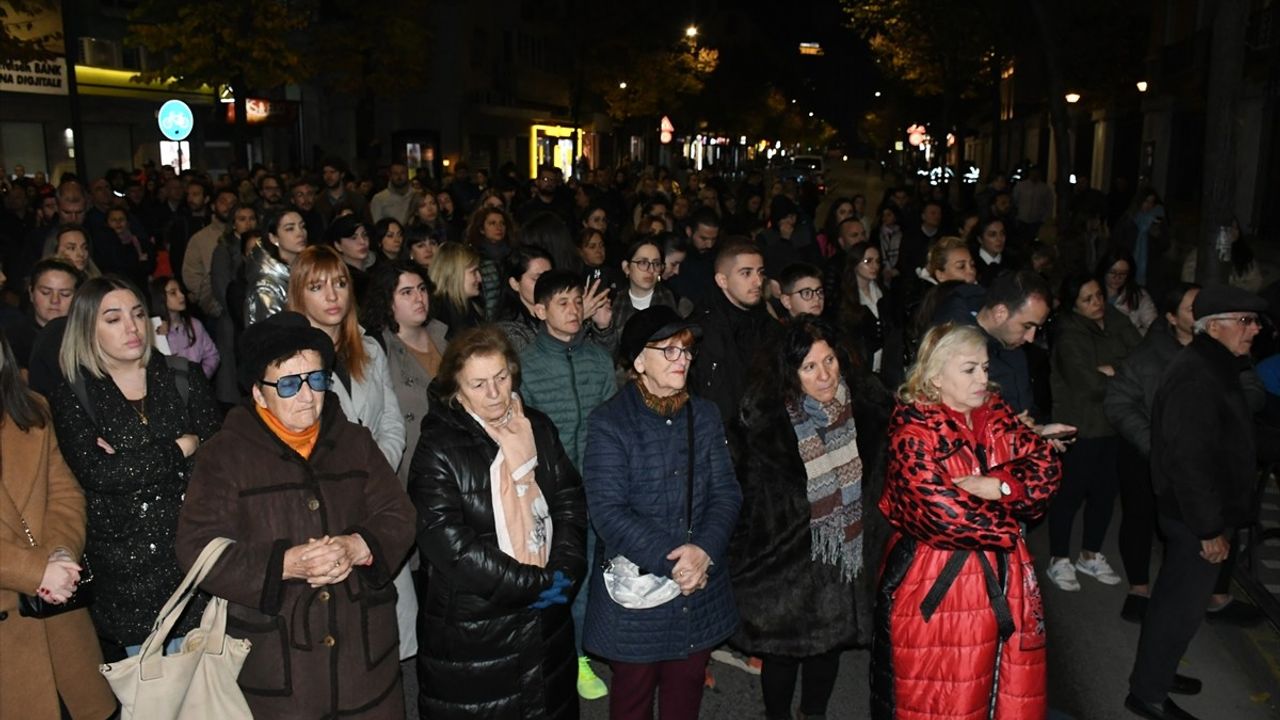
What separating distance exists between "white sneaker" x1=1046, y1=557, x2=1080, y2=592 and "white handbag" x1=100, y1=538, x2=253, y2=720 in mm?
5372

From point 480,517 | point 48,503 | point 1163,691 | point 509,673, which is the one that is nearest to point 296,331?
point 480,517

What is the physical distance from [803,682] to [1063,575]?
9.12 feet

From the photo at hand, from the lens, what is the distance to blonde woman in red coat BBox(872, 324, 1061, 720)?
13.5 ft

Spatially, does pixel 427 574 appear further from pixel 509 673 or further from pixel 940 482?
pixel 940 482

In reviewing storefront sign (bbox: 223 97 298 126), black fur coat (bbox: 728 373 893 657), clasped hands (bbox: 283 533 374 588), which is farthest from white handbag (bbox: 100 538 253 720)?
storefront sign (bbox: 223 97 298 126)

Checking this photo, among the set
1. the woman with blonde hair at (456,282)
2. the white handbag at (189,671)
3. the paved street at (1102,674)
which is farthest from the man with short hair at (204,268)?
the white handbag at (189,671)

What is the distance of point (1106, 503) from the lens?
23.2 feet

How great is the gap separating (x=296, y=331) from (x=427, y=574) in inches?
46.4

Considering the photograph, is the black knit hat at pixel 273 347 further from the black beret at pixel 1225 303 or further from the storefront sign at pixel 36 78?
the storefront sign at pixel 36 78

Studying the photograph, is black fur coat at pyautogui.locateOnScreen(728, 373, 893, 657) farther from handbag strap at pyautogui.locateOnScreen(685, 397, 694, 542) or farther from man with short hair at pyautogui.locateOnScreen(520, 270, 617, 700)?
man with short hair at pyautogui.locateOnScreen(520, 270, 617, 700)

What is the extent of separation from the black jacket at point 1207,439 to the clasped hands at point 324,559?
12.0ft

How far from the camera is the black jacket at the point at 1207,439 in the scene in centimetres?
488

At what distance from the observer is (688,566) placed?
4.21 metres

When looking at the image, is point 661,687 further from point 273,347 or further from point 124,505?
point 124,505
